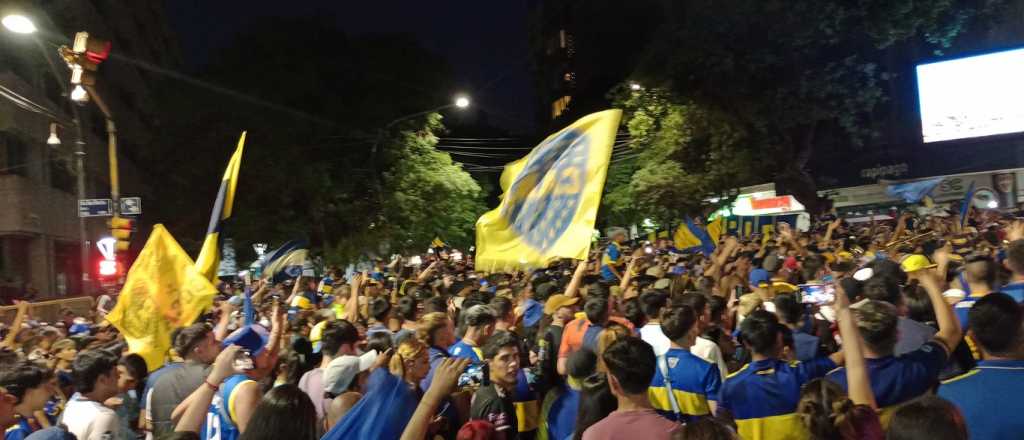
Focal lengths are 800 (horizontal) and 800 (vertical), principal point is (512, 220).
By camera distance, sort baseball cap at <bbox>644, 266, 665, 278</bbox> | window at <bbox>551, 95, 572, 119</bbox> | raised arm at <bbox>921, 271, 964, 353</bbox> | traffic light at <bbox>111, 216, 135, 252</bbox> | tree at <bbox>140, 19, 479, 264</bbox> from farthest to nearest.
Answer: window at <bbox>551, 95, 572, 119</bbox> → tree at <bbox>140, 19, 479, 264</bbox> → traffic light at <bbox>111, 216, 135, 252</bbox> → baseball cap at <bbox>644, 266, 665, 278</bbox> → raised arm at <bbox>921, 271, 964, 353</bbox>

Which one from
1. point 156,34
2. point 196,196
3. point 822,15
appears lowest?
point 196,196

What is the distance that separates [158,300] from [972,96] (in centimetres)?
2340

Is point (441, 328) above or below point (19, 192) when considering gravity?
below

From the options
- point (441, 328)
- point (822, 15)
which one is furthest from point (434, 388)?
point (822, 15)

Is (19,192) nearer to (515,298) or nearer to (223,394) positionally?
(515,298)

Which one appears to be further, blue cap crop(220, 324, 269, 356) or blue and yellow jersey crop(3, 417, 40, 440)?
blue cap crop(220, 324, 269, 356)

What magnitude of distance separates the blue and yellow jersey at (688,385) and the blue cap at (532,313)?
3.15m

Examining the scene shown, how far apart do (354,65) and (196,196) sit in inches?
270

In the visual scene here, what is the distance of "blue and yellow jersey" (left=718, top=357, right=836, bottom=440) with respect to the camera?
4633mm

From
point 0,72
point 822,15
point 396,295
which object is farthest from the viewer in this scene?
point 0,72

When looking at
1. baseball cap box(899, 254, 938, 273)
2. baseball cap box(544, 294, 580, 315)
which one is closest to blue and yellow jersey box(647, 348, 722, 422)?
baseball cap box(544, 294, 580, 315)

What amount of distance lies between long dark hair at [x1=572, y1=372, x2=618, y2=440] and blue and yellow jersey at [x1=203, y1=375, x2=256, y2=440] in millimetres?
1898

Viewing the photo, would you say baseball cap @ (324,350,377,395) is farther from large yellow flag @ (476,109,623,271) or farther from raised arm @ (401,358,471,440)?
large yellow flag @ (476,109,623,271)

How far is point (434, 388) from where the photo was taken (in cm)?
343
